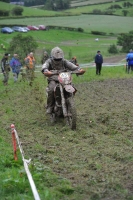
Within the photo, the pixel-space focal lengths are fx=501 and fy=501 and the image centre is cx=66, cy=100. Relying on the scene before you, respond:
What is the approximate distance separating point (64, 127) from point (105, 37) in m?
75.6

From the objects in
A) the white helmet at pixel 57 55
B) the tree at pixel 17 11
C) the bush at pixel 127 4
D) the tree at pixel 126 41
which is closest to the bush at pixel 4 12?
the tree at pixel 17 11

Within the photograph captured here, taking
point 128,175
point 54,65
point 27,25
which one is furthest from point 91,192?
point 27,25

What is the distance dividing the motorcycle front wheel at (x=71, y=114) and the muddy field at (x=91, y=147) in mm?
179

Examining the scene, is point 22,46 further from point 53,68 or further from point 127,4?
point 127,4

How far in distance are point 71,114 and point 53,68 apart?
1701 mm

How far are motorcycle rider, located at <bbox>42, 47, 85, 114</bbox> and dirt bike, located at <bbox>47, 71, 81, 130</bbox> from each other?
148 millimetres

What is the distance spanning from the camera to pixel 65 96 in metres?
12.3

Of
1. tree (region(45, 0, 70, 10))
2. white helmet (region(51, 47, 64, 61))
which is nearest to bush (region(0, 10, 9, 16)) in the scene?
tree (region(45, 0, 70, 10))

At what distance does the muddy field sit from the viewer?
735 centimetres

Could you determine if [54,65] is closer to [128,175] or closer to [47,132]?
[47,132]

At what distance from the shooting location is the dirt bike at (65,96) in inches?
471

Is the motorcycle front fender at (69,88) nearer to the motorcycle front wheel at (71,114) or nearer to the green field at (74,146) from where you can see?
the motorcycle front wheel at (71,114)

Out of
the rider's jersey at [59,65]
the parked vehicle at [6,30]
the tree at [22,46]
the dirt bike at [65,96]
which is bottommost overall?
the parked vehicle at [6,30]

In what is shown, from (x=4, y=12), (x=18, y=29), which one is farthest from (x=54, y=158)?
(x=4, y=12)
